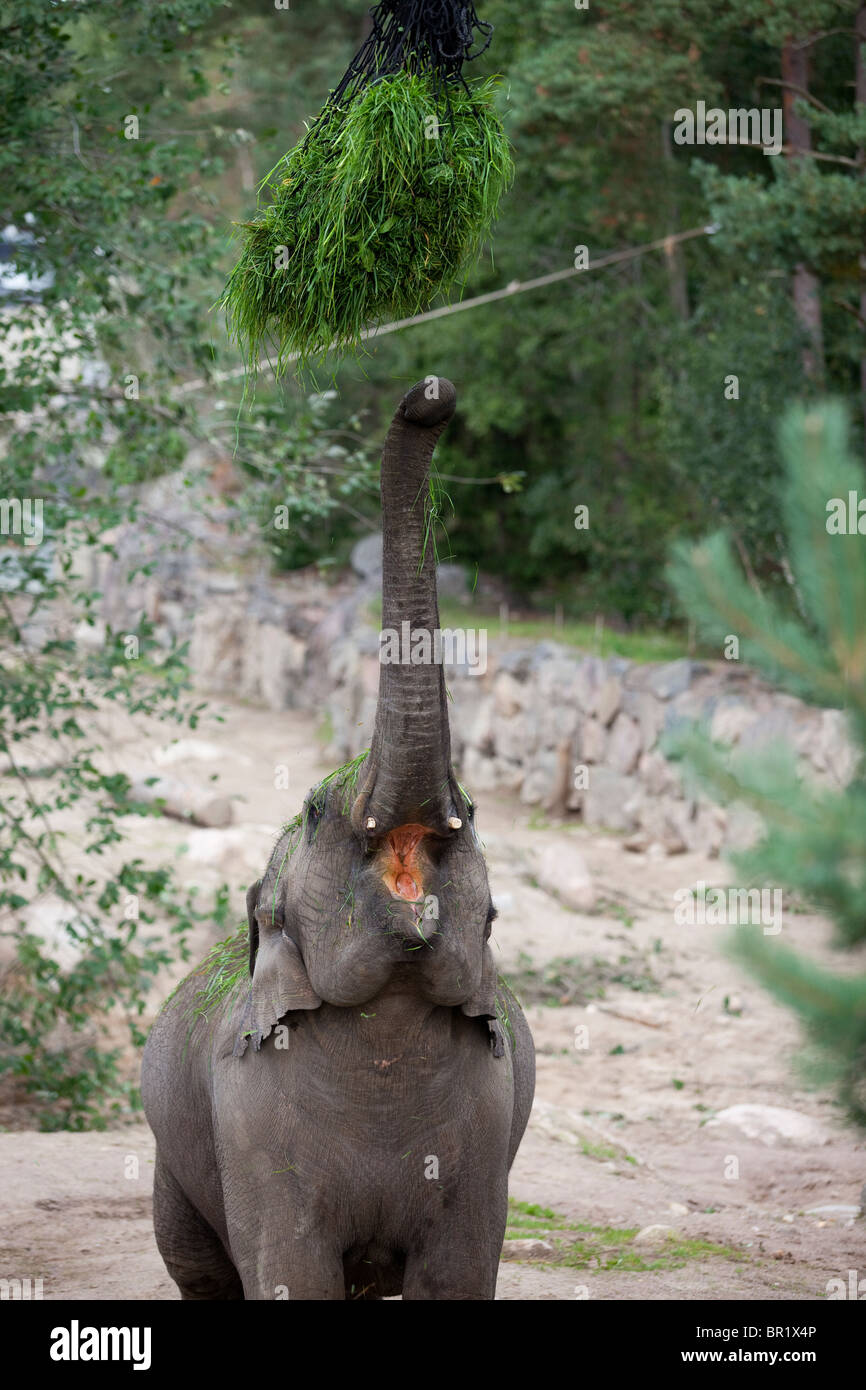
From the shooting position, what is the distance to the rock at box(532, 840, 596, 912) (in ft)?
45.9

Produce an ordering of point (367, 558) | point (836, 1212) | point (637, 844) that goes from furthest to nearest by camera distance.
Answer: point (367, 558) < point (637, 844) < point (836, 1212)

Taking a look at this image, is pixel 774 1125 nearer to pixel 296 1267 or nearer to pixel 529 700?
pixel 296 1267

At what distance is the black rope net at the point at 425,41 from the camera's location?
3812mm

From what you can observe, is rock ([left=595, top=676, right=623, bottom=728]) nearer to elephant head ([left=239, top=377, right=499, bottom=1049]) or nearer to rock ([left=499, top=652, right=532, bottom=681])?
rock ([left=499, top=652, right=532, bottom=681])

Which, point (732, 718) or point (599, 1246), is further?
point (732, 718)

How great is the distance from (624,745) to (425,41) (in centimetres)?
1341

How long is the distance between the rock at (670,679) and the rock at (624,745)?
1.84 ft

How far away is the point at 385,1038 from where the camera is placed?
381cm

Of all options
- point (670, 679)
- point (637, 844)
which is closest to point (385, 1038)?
point (637, 844)

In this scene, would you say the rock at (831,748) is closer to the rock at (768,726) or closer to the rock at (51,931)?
the rock at (768,726)

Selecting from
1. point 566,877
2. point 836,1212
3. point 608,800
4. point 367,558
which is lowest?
point 836,1212

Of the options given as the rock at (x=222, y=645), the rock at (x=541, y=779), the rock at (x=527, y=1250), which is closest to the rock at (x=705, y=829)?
the rock at (x=541, y=779)

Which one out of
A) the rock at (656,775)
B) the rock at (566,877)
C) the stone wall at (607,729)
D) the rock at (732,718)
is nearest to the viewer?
the rock at (566,877)
